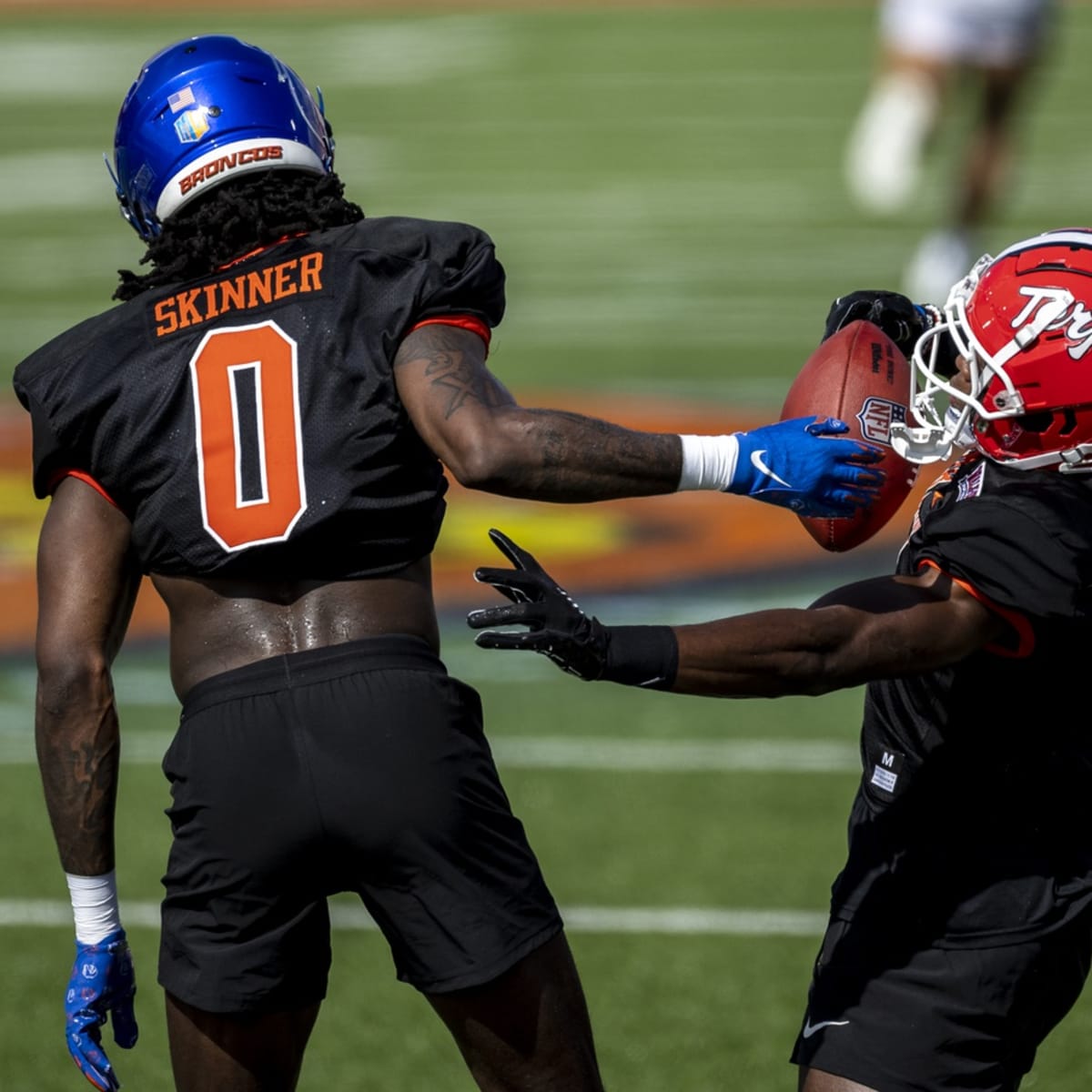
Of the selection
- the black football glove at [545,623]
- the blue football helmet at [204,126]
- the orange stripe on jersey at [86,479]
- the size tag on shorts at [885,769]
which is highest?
the blue football helmet at [204,126]

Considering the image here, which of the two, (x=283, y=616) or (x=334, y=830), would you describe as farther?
(x=283, y=616)

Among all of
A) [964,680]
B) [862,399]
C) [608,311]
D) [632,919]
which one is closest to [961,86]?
[608,311]

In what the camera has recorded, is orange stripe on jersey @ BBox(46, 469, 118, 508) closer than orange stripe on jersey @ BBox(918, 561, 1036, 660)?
No

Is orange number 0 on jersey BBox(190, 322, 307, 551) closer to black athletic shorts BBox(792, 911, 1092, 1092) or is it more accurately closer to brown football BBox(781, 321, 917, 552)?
brown football BBox(781, 321, 917, 552)

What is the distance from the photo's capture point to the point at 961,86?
46.2 feet

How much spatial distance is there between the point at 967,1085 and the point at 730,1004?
1527 millimetres

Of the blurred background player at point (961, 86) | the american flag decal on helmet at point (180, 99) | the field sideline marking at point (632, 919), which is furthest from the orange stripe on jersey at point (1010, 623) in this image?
the blurred background player at point (961, 86)

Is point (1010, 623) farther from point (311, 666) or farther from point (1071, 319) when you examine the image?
point (311, 666)

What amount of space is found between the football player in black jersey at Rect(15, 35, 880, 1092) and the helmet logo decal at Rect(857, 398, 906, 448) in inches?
4.6

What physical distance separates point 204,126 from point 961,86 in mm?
11581

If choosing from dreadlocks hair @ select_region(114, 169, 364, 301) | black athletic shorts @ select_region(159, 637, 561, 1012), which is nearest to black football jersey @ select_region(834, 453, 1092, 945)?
black athletic shorts @ select_region(159, 637, 561, 1012)

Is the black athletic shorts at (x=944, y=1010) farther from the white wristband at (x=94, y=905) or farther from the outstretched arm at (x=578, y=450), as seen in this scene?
the white wristband at (x=94, y=905)

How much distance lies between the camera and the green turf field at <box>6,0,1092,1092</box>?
4.76 m

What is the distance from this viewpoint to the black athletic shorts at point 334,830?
3016 mm
